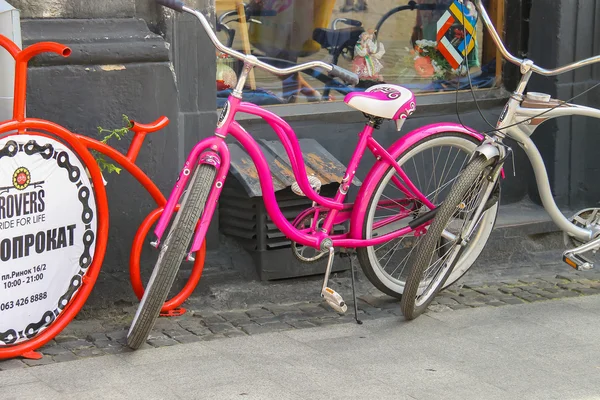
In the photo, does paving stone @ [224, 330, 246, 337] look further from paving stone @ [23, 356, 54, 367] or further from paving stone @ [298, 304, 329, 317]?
paving stone @ [23, 356, 54, 367]

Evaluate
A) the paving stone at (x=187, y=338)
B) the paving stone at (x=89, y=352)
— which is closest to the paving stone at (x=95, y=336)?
the paving stone at (x=89, y=352)

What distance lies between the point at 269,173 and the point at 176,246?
2.22 feet

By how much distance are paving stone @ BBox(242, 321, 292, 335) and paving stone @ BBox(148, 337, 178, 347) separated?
15.5 inches

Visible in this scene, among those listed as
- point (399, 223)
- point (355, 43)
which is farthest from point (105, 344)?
point (355, 43)

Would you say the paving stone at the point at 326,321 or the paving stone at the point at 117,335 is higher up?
the paving stone at the point at 117,335

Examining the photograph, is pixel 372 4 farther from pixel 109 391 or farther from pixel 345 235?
pixel 109 391

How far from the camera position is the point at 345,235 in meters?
4.90

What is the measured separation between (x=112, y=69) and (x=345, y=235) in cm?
143

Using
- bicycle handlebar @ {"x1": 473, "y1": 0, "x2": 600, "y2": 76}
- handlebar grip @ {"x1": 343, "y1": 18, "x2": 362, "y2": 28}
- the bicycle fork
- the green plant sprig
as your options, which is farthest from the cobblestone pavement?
handlebar grip @ {"x1": 343, "y1": 18, "x2": 362, "y2": 28}

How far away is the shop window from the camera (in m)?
5.97

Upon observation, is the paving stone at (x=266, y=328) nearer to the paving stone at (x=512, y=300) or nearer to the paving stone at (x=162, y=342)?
the paving stone at (x=162, y=342)

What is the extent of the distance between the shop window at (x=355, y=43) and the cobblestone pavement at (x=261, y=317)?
141cm

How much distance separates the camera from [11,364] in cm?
415

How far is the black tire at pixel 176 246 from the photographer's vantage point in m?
4.05
